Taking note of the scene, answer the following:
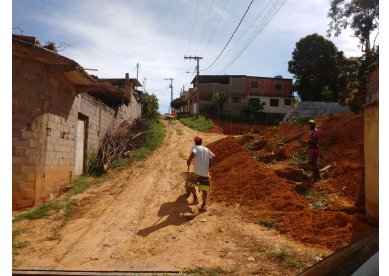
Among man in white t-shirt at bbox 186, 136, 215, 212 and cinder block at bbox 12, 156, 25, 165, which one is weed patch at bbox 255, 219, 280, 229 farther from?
cinder block at bbox 12, 156, 25, 165

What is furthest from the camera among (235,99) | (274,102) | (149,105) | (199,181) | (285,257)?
(235,99)

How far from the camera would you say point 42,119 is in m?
8.54

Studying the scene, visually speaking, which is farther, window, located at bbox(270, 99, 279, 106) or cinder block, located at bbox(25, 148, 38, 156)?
window, located at bbox(270, 99, 279, 106)

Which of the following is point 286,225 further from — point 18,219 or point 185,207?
point 18,219

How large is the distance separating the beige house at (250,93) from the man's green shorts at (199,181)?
2905 centimetres

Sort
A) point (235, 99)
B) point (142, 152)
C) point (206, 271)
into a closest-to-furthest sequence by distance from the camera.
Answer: point (206, 271) → point (142, 152) → point (235, 99)

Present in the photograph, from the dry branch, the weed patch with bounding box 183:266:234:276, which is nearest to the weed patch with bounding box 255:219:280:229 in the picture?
the weed patch with bounding box 183:266:234:276

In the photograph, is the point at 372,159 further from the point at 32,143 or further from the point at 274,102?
the point at 274,102

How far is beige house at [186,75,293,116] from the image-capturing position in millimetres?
37188

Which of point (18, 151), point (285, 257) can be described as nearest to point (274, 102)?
point (18, 151)

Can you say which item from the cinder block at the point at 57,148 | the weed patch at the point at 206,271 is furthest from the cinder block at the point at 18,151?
the weed patch at the point at 206,271

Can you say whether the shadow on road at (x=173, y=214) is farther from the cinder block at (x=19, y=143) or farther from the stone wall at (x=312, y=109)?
the stone wall at (x=312, y=109)

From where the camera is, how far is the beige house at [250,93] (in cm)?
3719

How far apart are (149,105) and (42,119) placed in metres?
20.4
